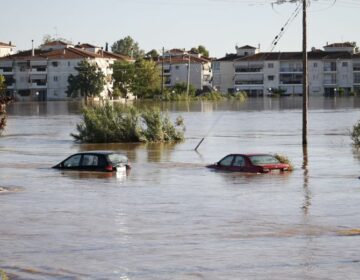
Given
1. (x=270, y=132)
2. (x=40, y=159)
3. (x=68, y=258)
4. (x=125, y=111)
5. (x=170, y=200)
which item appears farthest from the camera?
(x=270, y=132)

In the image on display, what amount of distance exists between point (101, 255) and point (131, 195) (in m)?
12.1

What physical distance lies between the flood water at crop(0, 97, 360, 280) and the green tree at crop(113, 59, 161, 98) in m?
139

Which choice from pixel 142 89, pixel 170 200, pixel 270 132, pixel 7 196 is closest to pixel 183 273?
pixel 170 200

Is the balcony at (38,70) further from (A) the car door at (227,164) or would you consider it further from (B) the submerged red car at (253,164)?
(B) the submerged red car at (253,164)

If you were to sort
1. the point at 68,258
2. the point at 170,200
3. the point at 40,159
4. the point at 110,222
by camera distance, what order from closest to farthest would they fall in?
the point at 68,258 → the point at 110,222 → the point at 170,200 → the point at 40,159

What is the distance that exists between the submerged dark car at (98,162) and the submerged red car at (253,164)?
433cm

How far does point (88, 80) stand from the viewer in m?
182

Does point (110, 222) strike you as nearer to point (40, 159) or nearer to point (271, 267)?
point (271, 267)

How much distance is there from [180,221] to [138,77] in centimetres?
16634

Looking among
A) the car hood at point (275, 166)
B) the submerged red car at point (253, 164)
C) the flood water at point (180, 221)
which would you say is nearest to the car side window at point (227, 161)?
the submerged red car at point (253, 164)

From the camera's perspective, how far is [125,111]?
6719 centimetres

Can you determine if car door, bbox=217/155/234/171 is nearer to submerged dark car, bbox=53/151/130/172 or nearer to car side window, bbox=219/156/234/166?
car side window, bbox=219/156/234/166

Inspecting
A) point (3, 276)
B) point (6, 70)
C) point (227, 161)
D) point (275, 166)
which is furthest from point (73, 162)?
point (6, 70)

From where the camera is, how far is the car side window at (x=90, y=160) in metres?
41.6
